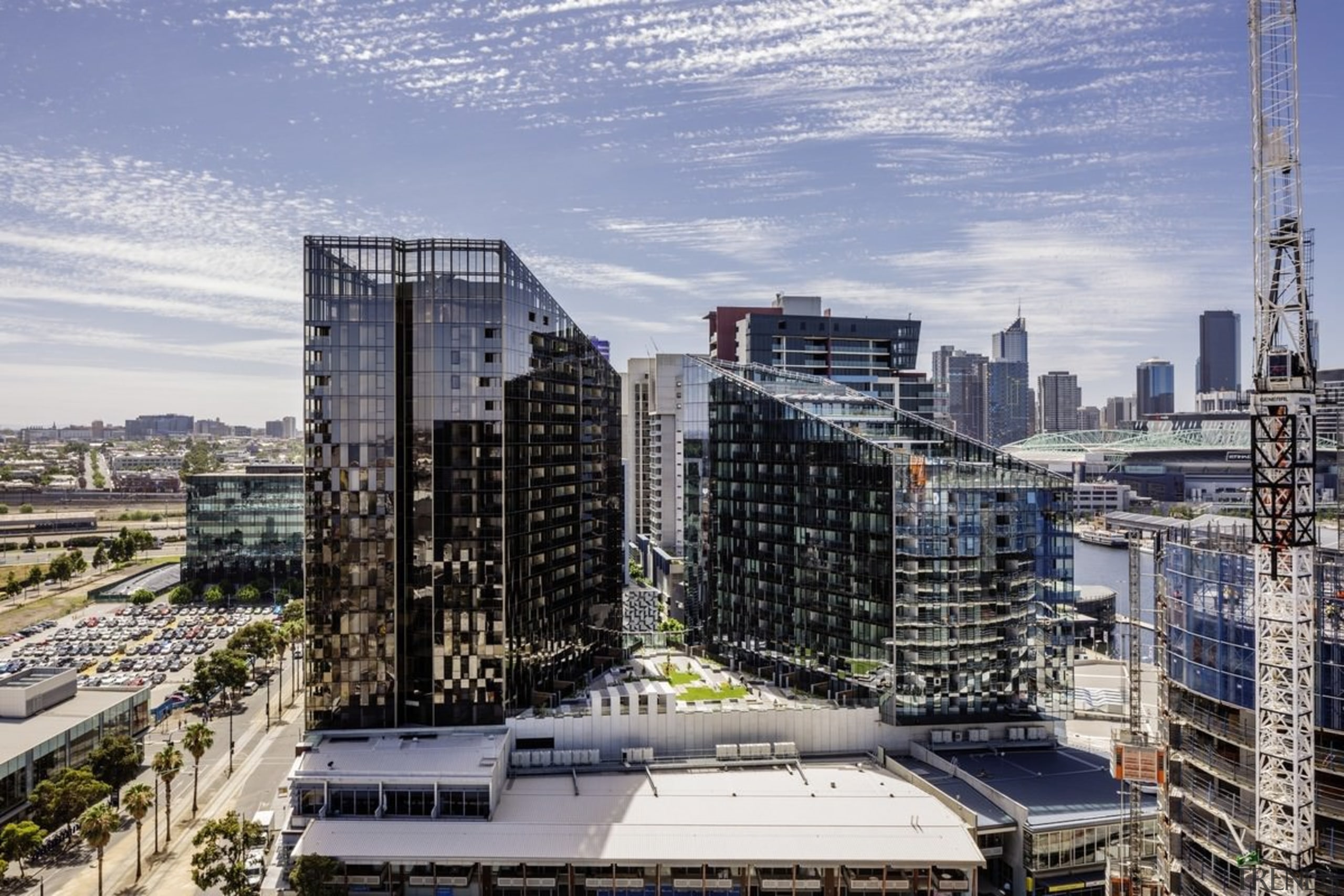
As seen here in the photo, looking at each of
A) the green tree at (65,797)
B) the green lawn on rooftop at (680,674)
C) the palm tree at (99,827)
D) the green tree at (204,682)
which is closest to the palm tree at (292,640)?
the green tree at (204,682)

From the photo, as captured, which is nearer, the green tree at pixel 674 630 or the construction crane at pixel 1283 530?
the construction crane at pixel 1283 530

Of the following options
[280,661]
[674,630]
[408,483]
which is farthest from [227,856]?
[280,661]

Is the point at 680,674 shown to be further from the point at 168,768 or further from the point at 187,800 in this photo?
the point at 187,800

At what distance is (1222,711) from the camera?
157 ft

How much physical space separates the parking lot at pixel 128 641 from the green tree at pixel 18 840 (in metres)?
35.3

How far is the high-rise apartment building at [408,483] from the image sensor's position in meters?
73.0

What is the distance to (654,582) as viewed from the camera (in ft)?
557

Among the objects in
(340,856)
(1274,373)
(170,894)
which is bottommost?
(170,894)

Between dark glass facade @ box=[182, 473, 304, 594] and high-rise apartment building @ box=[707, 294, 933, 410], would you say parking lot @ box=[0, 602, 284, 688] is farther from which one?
high-rise apartment building @ box=[707, 294, 933, 410]

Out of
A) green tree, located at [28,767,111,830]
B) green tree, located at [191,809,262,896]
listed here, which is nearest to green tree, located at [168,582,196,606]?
green tree, located at [28,767,111,830]

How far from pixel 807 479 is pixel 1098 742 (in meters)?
34.5

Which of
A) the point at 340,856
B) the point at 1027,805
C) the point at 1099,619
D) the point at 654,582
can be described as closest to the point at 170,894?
the point at 340,856

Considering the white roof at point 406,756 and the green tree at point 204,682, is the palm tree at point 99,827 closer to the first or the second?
the white roof at point 406,756

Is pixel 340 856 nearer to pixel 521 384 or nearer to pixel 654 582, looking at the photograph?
pixel 521 384
